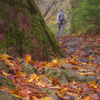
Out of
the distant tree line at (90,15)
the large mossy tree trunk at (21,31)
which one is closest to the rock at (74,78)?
the large mossy tree trunk at (21,31)

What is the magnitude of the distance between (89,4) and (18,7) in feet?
24.3

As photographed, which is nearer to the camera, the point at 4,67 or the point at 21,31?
the point at 4,67

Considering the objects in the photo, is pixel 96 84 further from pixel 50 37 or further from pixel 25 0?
pixel 25 0

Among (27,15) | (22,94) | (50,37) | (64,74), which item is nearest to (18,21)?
(27,15)

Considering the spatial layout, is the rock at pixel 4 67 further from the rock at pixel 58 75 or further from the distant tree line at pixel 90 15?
the distant tree line at pixel 90 15

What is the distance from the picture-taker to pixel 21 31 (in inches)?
131

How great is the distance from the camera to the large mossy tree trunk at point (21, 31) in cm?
305

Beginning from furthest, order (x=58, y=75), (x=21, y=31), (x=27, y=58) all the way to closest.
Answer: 1. (x=21, y=31)
2. (x=27, y=58)
3. (x=58, y=75)

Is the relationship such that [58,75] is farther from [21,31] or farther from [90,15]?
[90,15]

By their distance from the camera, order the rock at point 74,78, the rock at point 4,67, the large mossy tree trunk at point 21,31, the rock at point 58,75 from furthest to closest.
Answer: the large mossy tree trunk at point 21,31 → the rock at point 74,78 → the rock at point 58,75 → the rock at point 4,67

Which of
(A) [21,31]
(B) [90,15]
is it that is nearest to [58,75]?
(A) [21,31]

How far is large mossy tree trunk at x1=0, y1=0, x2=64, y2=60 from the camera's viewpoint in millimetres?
3049

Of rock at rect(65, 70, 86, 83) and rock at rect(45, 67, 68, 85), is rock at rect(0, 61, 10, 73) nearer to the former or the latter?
rock at rect(45, 67, 68, 85)

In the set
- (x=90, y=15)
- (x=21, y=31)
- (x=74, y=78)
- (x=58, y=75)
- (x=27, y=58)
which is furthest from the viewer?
(x=90, y=15)
